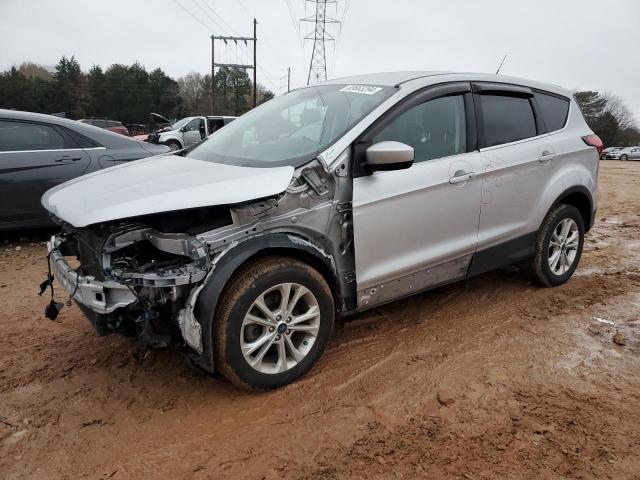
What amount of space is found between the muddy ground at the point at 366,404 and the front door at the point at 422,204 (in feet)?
1.73

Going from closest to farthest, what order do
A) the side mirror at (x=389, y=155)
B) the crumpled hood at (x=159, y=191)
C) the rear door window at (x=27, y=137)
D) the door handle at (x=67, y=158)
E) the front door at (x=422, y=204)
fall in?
the crumpled hood at (x=159, y=191)
the side mirror at (x=389, y=155)
the front door at (x=422, y=204)
the rear door window at (x=27, y=137)
the door handle at (x=67, y=158)

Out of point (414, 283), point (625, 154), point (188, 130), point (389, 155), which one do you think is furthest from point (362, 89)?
point (625, 154)

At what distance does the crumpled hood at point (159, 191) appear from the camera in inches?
95.1

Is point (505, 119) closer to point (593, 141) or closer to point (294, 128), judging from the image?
point (593, 141)

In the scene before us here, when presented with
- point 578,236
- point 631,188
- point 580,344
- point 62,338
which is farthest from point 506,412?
point 631,188

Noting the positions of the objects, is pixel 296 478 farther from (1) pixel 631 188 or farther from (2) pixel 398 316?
(1) pixel 631 188

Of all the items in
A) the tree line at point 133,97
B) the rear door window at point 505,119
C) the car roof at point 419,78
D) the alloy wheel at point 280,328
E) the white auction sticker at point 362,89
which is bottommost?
the alloy wheel at point 280,328

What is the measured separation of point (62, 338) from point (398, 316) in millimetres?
2527

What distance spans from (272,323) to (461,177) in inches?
65.7

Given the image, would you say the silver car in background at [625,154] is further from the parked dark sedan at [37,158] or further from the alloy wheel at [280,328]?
the alloy wheel at [280,328]

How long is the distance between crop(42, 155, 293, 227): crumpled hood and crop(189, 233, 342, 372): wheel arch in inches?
10.6

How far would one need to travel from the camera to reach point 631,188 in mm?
12070

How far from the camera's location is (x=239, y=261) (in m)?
2.53

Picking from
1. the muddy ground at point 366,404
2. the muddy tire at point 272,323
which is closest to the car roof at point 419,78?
the muddy tire at point 272,323
